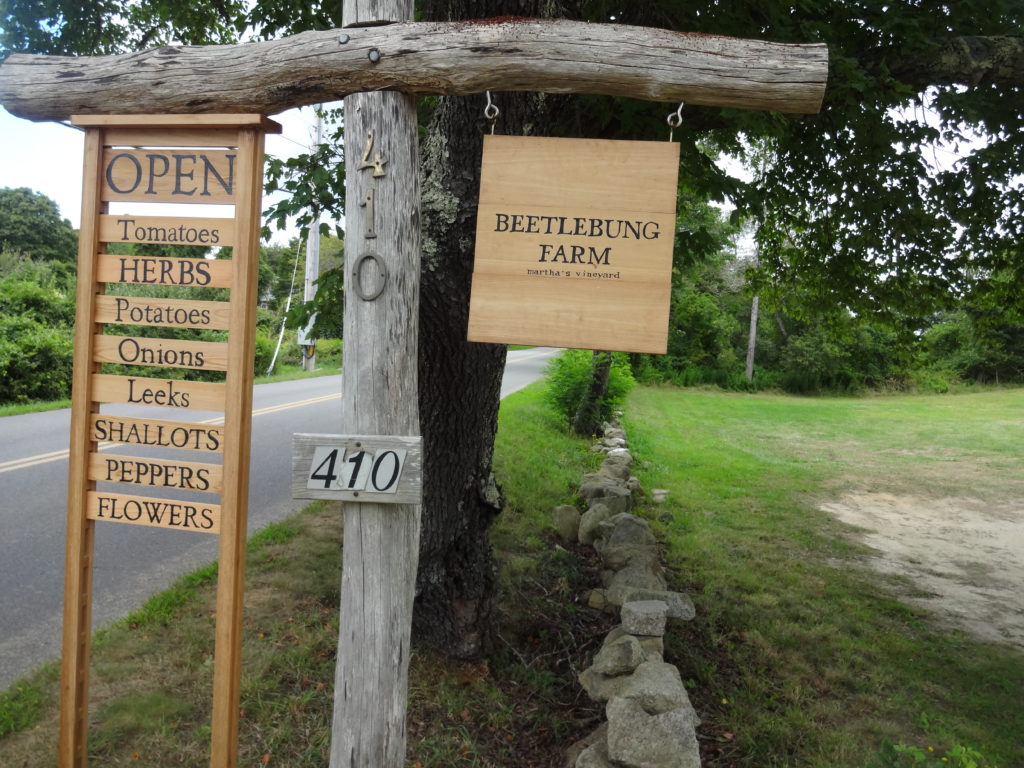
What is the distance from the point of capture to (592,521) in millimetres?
6945

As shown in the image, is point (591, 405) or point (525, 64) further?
Result: point (591, 405)

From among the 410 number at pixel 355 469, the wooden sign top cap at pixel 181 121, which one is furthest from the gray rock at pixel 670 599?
the wooden sign top cap at pixel 181 121

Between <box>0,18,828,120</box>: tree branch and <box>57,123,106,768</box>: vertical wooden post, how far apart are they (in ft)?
2.57

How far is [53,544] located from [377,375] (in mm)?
4657

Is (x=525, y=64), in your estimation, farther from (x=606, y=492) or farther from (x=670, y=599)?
(x=606, y=492)

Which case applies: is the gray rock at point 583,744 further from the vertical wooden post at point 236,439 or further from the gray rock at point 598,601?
the gray rock at point 598,601

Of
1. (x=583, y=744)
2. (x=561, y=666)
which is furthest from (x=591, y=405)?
(x=583, y=744)

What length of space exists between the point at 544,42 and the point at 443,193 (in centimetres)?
124

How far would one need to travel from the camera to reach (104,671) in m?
3.78

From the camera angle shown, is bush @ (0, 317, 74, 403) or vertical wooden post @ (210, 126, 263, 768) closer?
vertical wooden post @ (210, 126, 263, 768)

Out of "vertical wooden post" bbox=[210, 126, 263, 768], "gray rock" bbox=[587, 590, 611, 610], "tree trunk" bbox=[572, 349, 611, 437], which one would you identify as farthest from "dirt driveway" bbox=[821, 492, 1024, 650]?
"vertical wooden post" bbox=[210, 126, 263, 768]

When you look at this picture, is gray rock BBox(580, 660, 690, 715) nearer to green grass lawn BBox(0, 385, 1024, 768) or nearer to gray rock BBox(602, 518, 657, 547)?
green grass lawn BBox(0, 385, 1024, 768)

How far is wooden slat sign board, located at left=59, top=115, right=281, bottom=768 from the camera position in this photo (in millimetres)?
2688

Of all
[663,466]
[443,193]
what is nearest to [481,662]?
[443,193]
